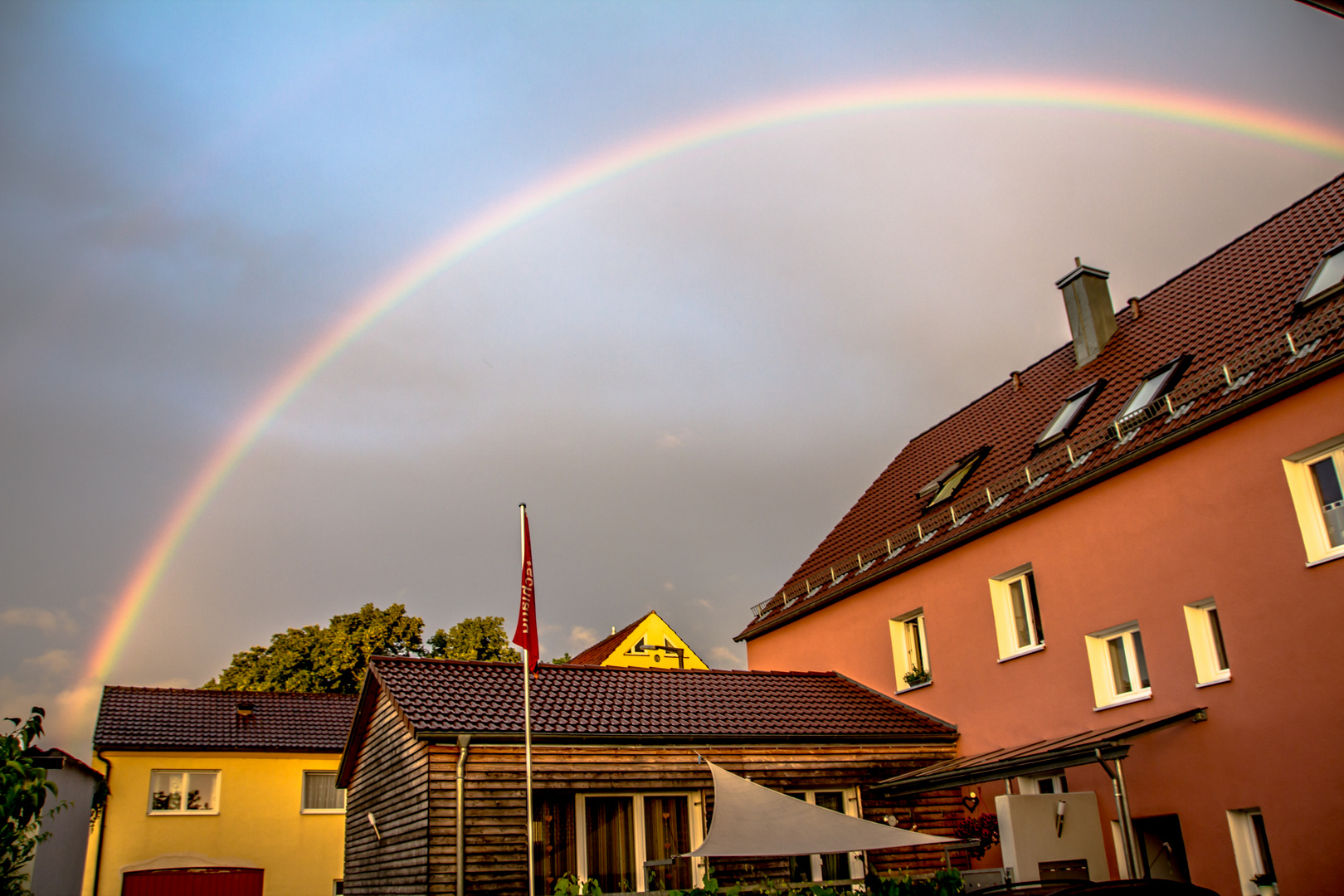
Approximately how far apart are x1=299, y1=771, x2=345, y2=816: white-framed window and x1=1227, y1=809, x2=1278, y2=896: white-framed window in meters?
22.2

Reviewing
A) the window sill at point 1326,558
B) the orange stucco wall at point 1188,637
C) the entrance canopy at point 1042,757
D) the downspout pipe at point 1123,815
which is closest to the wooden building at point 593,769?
the entrance canopy at point 1042,757

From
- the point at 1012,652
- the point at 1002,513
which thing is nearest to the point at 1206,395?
the point at 1002,513

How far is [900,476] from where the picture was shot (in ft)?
74.2

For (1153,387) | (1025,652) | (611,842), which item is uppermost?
(1153,387)

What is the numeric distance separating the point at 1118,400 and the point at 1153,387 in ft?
3.10

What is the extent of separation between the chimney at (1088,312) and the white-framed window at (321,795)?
21.8m

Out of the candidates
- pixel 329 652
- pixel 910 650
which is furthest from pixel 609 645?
pixel 910 650

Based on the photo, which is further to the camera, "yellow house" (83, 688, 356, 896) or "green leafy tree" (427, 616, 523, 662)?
"green leafy tree" (427, 616, 523, 662)

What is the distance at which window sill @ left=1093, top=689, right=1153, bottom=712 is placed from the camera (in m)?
13.2

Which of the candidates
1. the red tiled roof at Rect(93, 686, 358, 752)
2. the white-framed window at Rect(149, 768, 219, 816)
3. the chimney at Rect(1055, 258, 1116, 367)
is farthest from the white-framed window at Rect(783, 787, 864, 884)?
the white-framed window at Rect(149, 768, 219, 816)

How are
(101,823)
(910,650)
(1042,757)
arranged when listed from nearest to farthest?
1. (1042,757)
2. (910,650)
3. (101,823)

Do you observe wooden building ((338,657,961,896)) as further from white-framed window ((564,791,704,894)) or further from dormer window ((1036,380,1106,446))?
dormer window ((1036,380,1106,446))

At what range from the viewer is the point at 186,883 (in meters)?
24.3

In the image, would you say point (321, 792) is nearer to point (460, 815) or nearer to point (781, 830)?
point (460, 815)
